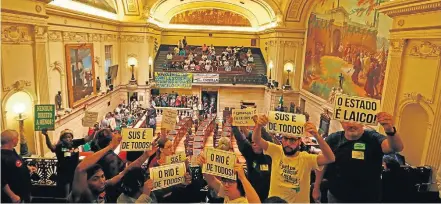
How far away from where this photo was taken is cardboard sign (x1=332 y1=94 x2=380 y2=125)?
443 centimetres

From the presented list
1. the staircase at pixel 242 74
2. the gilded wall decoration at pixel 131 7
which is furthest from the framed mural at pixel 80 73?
the staircase at pixel 242 74

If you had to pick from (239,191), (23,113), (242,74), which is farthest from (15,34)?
(242,74)

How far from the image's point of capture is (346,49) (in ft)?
45.9

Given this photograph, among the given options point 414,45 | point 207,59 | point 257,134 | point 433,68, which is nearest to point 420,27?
point 414,45

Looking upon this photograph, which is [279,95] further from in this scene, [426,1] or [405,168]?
[405,168]

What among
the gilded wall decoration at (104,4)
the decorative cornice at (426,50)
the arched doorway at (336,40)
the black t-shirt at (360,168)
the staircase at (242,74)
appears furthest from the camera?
the staircase at (242,74)

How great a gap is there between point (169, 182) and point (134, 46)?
1851 centimetres

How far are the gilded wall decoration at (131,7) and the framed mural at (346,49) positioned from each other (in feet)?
37.9

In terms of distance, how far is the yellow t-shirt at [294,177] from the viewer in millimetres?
3920

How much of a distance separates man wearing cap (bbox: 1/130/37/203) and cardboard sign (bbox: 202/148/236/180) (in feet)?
8.87

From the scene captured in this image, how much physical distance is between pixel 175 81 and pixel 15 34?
1448 centimetres

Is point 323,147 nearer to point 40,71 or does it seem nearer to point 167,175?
point 167,175

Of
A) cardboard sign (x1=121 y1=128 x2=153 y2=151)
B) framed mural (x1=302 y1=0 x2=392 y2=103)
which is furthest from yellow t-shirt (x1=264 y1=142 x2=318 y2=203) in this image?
framed mural (x1=302 y1=0 x2=392 y2=103)

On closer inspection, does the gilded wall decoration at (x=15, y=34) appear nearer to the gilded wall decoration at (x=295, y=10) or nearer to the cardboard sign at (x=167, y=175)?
the cardboard sign at (x=167, y=175)
